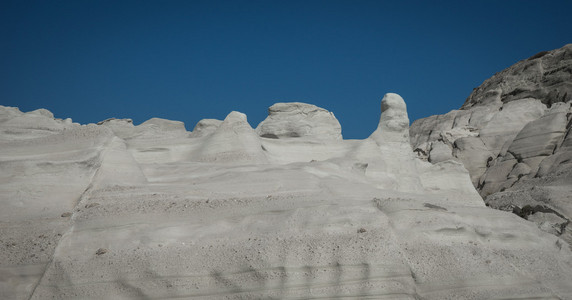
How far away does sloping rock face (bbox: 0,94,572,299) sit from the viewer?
13.9 feet

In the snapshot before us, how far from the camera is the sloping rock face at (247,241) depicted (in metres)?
4.23

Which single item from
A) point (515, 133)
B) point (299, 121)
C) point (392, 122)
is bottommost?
point (392, 122)

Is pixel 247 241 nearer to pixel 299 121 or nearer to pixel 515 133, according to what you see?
pixel 299 121

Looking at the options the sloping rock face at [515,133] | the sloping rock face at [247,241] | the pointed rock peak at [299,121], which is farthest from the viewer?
the sloping rock face at [515,133]

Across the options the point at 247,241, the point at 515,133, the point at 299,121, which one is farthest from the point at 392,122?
the point at 515,133

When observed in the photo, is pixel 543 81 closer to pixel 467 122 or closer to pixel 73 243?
pixel 467 122

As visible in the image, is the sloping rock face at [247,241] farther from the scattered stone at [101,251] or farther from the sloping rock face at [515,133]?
the sloping rock face at [515,133]

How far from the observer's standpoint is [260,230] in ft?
15.4

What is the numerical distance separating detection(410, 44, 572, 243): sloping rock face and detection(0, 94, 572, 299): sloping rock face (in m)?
6.97

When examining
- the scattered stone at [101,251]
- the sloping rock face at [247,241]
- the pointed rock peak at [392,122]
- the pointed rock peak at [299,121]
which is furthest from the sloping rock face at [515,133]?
the scattered stone at [101,251]

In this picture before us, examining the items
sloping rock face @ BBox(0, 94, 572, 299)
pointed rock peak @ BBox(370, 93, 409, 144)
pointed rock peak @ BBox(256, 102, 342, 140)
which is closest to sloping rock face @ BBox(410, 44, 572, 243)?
pointed rock peak @ BBox(370, 93, 409, 144)

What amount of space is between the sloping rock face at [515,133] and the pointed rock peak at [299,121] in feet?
15.5

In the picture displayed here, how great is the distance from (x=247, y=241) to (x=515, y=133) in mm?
23709

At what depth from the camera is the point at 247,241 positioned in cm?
455
